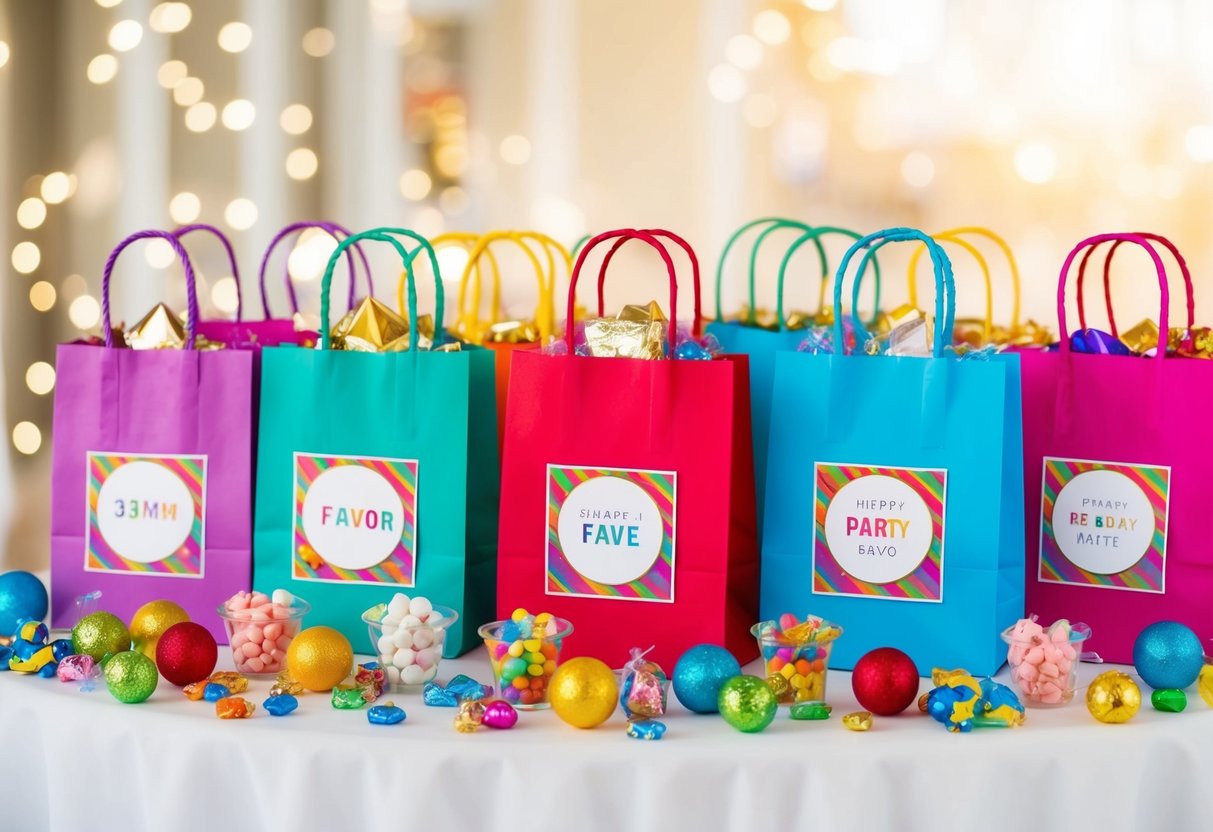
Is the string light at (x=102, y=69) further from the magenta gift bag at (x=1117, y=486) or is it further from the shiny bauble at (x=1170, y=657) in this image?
the shiny bauble at (x=1170, y=657)

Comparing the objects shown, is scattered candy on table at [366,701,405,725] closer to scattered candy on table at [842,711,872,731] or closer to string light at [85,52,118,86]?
scattered candy on table at [842,711,872,731]

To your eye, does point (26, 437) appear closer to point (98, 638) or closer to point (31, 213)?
point (31, 213)

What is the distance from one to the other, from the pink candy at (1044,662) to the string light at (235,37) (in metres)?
3.13

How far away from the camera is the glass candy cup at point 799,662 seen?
154cm

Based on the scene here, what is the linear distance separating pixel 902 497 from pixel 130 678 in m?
1.05

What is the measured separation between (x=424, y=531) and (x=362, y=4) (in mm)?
2703

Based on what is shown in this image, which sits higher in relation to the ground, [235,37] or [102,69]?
[235,37]

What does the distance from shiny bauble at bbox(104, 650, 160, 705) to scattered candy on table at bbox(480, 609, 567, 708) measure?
43cm

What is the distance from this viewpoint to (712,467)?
1.67 meters

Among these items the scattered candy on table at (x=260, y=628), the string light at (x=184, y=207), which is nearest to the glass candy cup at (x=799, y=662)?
the scattered candy on table at (x=260, y=628)

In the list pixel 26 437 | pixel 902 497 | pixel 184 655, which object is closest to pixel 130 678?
pixel 184 655

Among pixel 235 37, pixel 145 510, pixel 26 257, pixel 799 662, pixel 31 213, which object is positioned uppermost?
pixel 235 37

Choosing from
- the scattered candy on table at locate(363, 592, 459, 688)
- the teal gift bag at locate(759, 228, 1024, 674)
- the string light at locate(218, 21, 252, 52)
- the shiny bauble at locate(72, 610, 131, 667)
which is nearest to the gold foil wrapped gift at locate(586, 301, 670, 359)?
the teal gift bag at locate(759, 228, 1024, 674)

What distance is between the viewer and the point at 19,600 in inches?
71.3
